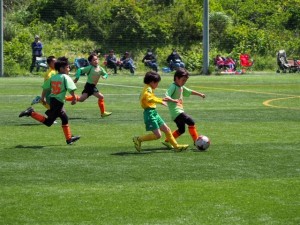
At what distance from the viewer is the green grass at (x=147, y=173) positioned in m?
9.51

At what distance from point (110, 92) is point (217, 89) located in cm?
403

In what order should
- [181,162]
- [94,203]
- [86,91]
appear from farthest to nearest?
[86,91] < [181,162] < [94,203]

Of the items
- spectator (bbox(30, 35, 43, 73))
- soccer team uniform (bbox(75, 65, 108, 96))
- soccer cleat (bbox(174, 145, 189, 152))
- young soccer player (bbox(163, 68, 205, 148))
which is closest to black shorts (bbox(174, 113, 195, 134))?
young soccer player (bbox(163, 68, 205, 148))

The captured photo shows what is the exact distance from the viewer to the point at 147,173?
12203 millimetres

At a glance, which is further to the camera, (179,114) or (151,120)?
(179,114)

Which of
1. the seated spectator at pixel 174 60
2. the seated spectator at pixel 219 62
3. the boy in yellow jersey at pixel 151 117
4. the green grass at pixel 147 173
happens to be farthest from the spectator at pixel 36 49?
the boy in yellow jersey at pixel 151 117

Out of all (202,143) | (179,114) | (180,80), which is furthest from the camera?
(180,80)

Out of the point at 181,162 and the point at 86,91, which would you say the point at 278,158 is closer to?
the point at 181,162

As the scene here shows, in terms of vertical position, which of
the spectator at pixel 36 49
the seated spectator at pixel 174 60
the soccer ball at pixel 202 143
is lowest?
the seated spectator at pixel 174 60

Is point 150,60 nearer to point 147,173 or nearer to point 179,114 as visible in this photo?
point 179,114

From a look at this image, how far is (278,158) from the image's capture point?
13656 millimetres

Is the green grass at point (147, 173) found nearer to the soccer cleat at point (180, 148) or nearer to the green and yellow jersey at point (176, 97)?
the soccer cleat at point (180, 148)

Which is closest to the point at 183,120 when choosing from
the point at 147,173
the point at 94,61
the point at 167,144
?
the point at 167,144

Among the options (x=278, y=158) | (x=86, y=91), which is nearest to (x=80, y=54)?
(x=86, y=91)
